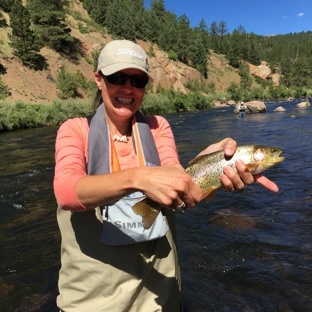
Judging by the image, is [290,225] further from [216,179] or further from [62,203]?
[62,203]

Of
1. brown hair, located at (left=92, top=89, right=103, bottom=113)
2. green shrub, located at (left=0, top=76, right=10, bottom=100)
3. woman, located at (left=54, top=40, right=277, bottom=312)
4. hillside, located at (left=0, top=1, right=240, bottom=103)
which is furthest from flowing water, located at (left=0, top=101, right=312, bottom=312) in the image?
hillside, located at (left=0, top=1, right=240, bottom=103)

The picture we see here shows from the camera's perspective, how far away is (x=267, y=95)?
7031 cm

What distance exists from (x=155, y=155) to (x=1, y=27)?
5788 centimetres

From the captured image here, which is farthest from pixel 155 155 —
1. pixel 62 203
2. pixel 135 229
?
pixel 62 203

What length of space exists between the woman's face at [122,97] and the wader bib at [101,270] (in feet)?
0.92

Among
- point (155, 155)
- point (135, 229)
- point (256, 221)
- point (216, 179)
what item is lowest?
point (256, 221)

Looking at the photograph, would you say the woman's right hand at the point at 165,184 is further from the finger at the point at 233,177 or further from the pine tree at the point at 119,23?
the pine tree at the point at 119,23

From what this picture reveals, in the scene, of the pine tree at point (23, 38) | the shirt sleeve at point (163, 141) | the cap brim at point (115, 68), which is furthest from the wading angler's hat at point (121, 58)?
the pine tree at point (23, 38)

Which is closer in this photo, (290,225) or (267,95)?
(290,225)

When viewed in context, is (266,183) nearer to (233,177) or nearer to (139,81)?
(233,177)

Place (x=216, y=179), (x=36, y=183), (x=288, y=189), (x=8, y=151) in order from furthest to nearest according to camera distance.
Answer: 1. (x=8, y=151)
2. (x=36, y=183)
3. (x=288, y=189)
4. (x=216, y=179)

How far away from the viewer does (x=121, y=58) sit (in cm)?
220

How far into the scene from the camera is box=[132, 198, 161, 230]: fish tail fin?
6.65 feet

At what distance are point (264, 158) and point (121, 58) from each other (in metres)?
1.49
